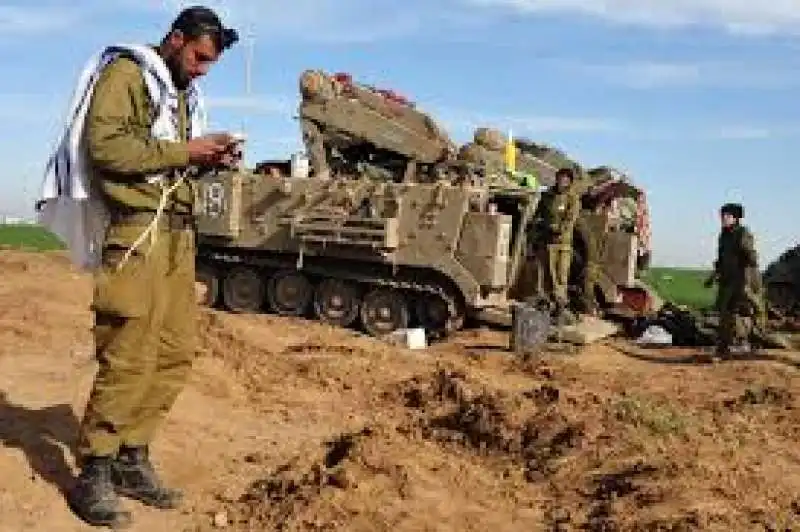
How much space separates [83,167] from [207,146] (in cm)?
52

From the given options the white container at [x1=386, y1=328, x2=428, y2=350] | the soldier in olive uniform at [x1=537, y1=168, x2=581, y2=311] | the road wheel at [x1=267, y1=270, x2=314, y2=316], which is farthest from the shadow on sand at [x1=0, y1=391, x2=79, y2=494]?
the soldier in olive uniform at [x1=537, y1=168, x2=581, y2=311]

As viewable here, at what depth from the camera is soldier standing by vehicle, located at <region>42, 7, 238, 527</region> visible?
489cm

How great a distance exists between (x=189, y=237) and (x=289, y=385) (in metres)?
4.18

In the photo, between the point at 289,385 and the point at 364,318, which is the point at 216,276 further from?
the point at 289,385

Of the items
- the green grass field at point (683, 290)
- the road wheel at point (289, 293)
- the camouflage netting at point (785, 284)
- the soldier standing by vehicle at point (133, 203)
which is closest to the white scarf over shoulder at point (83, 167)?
the soldier standing by vehicle at point (133, 203)

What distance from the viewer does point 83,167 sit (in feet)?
16.3

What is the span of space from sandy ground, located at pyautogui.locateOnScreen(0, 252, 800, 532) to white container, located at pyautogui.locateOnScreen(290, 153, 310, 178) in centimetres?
487

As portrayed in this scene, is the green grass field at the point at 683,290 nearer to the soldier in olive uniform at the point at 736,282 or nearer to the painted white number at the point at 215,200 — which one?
the soldier in olive uniform at the point at 736,282

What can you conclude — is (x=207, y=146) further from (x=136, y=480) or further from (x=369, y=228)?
(x=369, y=228)

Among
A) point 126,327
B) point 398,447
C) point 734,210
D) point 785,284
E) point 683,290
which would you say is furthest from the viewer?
point 683,290

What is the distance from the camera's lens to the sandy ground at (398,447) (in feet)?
17.9

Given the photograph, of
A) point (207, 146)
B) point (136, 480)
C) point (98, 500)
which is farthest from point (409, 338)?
point (207, 146)

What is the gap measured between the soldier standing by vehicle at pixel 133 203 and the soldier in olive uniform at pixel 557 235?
10.5 meters

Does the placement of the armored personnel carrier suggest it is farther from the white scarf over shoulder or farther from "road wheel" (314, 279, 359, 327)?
the white scarf over shoulder
